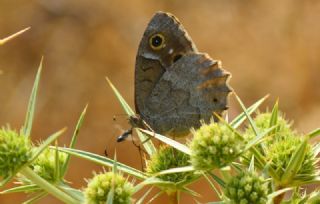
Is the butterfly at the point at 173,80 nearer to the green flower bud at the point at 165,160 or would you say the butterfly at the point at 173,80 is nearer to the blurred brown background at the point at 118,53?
the green flower bud at the point at 165,160

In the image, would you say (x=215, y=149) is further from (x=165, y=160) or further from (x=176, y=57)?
(x=176, y=57)

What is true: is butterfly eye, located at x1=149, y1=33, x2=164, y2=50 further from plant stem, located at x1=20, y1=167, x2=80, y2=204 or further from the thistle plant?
plant stem, located at x1=20, y1=167, x2=80, y2=204

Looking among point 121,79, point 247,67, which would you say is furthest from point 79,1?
point 247,67

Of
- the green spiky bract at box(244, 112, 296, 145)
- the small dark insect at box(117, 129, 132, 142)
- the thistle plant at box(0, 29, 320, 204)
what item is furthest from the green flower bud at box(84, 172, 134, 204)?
the small dark insect at box(117, 129, 132, 142)

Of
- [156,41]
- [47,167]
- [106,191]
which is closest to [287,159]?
[106,191]

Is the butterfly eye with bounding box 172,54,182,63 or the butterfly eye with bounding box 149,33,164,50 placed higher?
the butterfly eye with bounding box 149,33,164,50

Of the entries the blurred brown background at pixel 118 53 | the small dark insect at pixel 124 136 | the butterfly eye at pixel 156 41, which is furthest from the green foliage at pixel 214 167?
the blurred brown background at pixel 118 53
